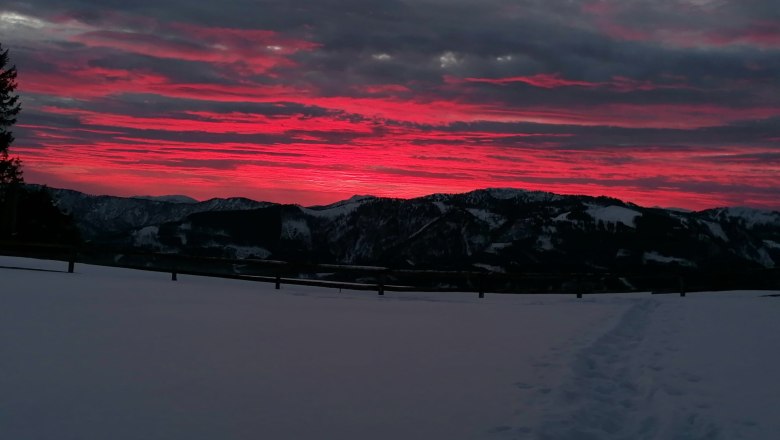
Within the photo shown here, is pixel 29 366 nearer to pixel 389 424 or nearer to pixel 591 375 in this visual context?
pixel 389 424

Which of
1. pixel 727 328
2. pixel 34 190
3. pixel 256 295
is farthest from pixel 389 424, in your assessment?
pixel 34 190

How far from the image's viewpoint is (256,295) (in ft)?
74.1

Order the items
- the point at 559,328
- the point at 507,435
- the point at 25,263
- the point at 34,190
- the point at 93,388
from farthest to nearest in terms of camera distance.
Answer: the point at 34,190 < the point at 25,263 < the point at 559,328 < the point at 93,388 < the point at 507,435

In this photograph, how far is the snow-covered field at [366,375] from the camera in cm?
691

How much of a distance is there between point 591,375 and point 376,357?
3307mm

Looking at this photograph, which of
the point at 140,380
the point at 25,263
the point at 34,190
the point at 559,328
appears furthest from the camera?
the point at 34,190

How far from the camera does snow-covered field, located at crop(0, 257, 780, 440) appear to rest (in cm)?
691

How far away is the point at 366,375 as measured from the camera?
9312 mm

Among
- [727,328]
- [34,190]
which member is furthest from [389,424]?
[34,190]

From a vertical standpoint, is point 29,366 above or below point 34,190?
below

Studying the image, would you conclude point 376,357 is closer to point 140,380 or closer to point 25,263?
point 140,380

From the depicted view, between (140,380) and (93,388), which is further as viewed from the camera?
(140,380)

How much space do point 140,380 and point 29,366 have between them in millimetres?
1709

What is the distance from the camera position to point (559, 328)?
15.3 m
